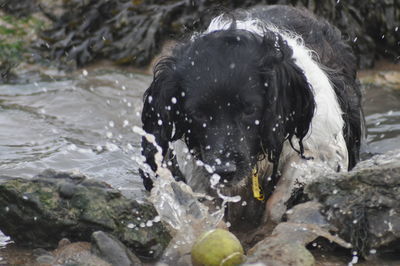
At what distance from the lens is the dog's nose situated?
3938mm

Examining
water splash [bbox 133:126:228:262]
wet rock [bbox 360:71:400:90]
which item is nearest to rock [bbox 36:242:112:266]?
water splash [bbox 133:126:228:262]

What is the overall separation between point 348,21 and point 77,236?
5809mm

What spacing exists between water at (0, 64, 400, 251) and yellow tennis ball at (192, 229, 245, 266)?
165cm

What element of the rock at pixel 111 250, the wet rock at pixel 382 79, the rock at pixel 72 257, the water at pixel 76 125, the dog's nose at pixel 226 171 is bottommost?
the water at pixel 76 125

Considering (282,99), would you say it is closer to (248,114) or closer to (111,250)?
(248,114)

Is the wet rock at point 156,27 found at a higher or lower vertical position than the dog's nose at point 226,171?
lower

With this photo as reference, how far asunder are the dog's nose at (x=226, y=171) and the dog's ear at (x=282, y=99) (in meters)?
0.45

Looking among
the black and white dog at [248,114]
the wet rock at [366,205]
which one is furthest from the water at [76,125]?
the wet rock at [366,205]

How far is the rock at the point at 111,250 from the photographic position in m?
3.64

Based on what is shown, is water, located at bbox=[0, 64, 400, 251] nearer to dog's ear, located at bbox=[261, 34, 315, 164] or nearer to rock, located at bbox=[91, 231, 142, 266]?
dog's ear, located at bbox=[261, 34, 315, 164]

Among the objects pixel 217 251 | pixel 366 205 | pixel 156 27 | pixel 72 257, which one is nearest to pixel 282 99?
pixel 366 205

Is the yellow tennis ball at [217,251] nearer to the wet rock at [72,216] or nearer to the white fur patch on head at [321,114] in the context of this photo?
the wet rock at [72,216]

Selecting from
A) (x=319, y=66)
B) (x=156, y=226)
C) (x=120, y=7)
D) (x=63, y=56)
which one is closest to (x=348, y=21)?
(x=120, y=7)

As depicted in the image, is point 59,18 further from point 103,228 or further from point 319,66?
point 103,228
